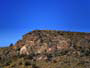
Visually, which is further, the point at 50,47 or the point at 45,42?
the point at 45,42

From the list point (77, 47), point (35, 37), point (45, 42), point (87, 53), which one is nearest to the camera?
point (87, 53)

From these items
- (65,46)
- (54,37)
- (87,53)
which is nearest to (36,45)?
(54,37)

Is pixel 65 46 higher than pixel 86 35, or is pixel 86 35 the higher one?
pixel 86 35

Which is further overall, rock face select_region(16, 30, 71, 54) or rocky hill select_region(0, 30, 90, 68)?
rock face select_region(16, 30, 71, 54)

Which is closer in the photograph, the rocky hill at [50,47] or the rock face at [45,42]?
the rocky hill at [50,47]

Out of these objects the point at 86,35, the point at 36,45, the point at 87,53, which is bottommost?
the point at 87,53

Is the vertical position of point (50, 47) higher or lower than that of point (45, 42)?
lower

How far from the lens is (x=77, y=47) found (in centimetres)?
1420

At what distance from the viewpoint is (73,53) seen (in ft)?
43.0

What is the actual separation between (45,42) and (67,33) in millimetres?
3325

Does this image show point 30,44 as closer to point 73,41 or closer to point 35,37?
point 35,37

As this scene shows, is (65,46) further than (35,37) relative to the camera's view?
No

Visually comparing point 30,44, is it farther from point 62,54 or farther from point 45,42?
point 62,54

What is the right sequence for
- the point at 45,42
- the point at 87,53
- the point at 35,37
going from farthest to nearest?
the point at 35,37 → the point at 45,42 → the point at 87,53
